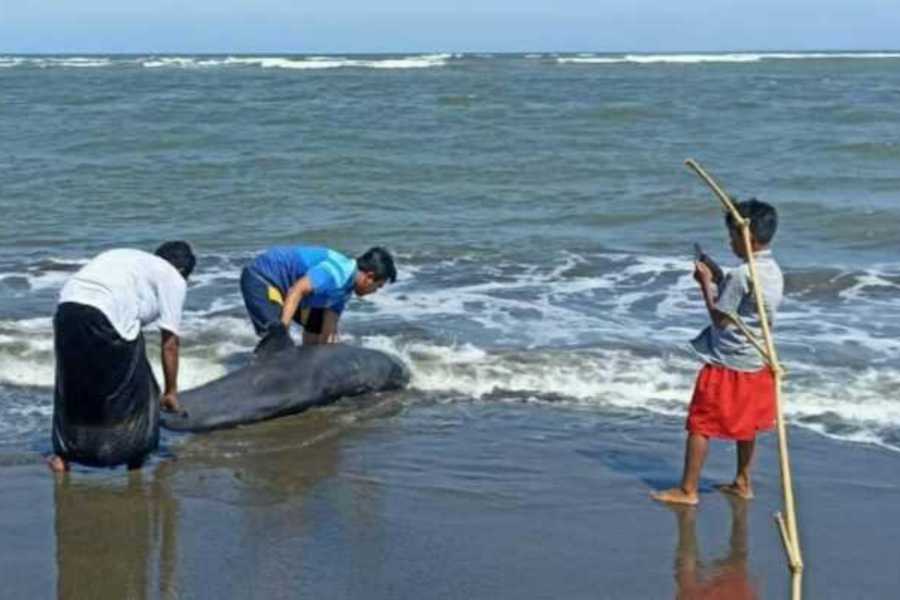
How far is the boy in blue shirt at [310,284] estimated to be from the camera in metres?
7.93

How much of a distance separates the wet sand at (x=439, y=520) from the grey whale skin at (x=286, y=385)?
0.58 ft

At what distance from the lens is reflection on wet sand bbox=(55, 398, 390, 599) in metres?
5.45

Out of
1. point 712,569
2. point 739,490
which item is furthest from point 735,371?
point 712,569

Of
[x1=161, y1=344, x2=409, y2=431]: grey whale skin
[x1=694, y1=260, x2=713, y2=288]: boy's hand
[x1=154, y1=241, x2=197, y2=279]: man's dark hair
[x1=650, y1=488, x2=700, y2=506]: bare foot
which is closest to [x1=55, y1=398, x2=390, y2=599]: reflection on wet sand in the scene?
[x1=161, y1=344, x2=409, y2=431]: grey whale skin

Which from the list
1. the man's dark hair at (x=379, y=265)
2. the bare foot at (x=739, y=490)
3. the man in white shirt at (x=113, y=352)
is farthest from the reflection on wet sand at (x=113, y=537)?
the bare foot at (x=739, y=490)

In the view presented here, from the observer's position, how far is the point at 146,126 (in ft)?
89.6

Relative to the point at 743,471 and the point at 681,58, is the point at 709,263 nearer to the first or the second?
the point at 743,471

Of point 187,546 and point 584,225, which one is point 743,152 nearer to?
point 584,225

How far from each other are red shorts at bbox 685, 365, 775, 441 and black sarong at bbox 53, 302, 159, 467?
8.21 feet

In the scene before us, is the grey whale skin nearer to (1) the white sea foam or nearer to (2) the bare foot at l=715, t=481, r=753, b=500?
(2) the bare foot at l=715, t=481, r=753, b=500

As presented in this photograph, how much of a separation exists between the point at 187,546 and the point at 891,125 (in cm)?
2263

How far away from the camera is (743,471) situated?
255 inches

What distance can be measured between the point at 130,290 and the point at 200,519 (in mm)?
1051

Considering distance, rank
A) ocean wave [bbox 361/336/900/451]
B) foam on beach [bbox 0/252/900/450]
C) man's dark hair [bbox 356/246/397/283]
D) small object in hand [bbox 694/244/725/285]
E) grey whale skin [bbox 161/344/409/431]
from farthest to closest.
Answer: foam on beach [bbox 0/252/900/450] → ocean wave [bbox 361/336/900/451] → man's dark hair [bbox 356/246/397/283] → grey whale skin [bbox 161/344/409/431] → small object in hand [bbox 694/244/725/285]
